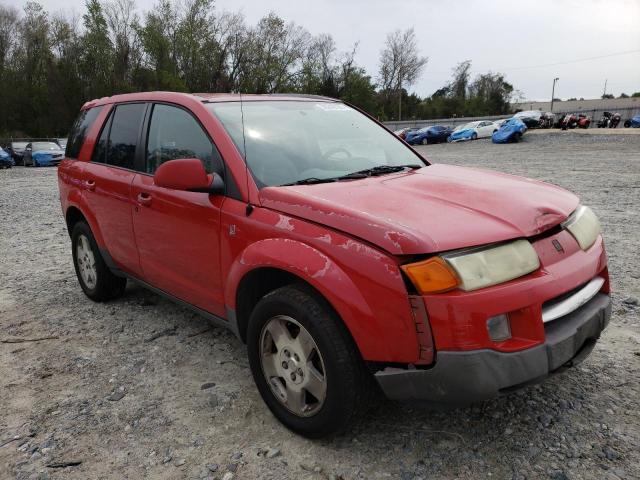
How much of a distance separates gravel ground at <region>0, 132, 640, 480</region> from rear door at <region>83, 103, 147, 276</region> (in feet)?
2.22

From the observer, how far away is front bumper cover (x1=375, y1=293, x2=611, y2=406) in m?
1.98

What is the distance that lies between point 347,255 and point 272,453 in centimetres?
107

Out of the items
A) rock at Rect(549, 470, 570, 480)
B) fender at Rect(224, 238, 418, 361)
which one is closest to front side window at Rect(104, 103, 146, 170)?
fender at Rect(224, 238, 418, 361)

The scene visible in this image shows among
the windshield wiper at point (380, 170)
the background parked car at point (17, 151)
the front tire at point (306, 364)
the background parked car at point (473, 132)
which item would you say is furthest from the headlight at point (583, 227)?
the background parked car at point (473, 132)

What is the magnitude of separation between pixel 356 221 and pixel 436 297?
1.59ft

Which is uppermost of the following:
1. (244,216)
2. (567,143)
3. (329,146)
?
(329,146)

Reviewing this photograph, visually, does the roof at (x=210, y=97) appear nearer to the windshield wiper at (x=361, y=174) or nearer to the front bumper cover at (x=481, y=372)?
the windshield wiper at (x=361, y=174)

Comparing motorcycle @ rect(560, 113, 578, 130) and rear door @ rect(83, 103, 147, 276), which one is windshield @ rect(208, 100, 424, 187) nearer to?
rear door @ rect(83, 103, 147, 276)

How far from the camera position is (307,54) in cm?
7031

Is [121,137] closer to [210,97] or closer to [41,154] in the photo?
[210,97]

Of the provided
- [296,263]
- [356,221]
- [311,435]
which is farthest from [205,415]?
[356,221]

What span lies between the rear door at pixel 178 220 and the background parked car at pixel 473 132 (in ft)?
110

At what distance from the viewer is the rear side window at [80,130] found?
4.55 meters

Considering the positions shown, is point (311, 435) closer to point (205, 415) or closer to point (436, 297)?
point (205, 415)
